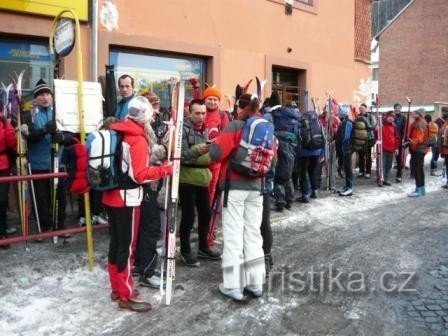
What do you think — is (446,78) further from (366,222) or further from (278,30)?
(366,222)

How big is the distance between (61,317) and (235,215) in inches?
68.9

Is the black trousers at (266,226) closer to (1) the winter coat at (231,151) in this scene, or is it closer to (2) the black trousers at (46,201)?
(1) the winter coat at (231,151)

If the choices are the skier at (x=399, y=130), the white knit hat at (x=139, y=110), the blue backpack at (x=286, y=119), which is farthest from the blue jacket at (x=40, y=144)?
the skier at (x=399, y=130)

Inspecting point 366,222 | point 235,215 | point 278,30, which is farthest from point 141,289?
point 278,30

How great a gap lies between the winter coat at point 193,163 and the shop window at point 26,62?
353 cm

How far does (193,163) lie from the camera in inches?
205

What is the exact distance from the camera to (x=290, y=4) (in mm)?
11695

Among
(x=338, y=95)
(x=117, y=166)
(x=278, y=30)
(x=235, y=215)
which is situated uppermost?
(x=278, y=30)

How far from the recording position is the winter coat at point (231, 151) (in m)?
4.46

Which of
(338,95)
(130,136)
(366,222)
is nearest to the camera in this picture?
(130,136)

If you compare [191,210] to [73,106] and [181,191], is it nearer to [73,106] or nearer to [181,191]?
[181,191]

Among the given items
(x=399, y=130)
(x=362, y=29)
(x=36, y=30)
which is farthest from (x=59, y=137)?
(x=362, y=29)

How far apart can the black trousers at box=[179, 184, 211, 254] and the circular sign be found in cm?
189

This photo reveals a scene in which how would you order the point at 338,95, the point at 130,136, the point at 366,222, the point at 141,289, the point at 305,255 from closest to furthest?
the point at 130,136, the point at 141,289, the point at 305,255, the point at 366,222, the point at 338,95
